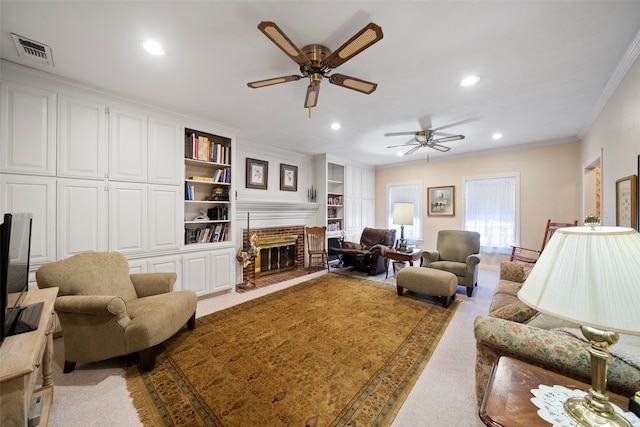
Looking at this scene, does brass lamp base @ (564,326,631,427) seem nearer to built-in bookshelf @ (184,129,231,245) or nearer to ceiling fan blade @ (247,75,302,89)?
ceiling fan blade @ (247,75,302,89)

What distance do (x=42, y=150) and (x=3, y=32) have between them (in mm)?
981

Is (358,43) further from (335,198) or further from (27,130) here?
(335,198)

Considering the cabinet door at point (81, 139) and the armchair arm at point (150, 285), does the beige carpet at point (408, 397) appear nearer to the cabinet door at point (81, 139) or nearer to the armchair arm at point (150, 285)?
the armchair arm at point (150, 285)

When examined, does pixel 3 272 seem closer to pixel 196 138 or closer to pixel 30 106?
pixel 30 106

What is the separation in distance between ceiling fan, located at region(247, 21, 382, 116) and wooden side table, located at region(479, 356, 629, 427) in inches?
72.2

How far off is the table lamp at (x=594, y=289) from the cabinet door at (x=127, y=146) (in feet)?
11.9

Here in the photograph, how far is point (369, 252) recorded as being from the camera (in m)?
4.76

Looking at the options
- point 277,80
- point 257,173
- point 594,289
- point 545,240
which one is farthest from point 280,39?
point 545,240

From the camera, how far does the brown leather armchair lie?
15.4 feet

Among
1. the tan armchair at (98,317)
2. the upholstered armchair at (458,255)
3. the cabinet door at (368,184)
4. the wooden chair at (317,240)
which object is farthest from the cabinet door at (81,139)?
the cabinet door at (368,184)

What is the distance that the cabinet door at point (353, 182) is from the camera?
6.05 metres

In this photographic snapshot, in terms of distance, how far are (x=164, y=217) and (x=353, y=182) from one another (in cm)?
428

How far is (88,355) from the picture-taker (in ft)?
6.25

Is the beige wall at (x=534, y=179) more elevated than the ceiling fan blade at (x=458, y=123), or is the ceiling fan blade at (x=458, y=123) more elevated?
the ceiling fan blade at (x=458, y=123)
